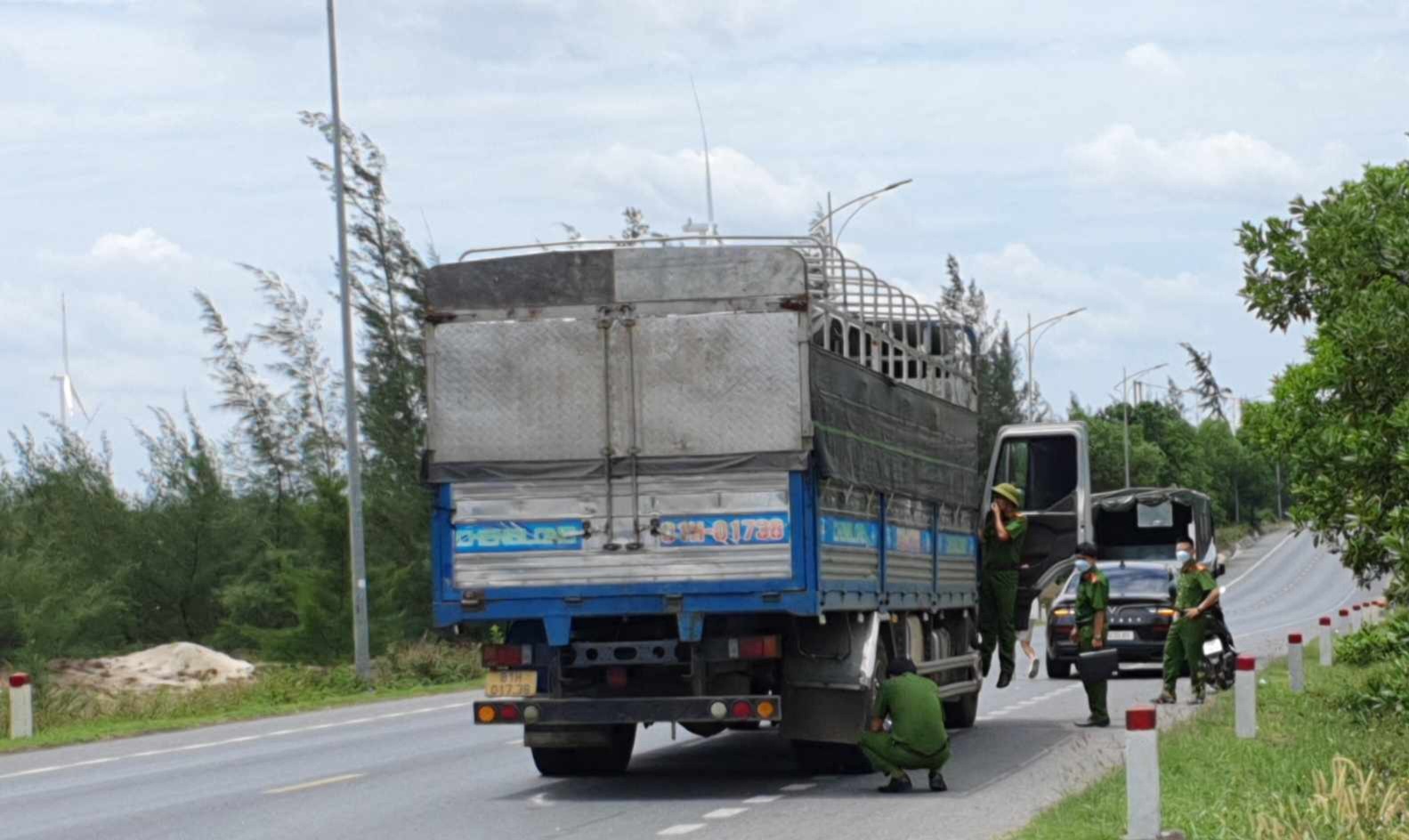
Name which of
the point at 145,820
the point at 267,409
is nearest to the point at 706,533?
the point at 145,820

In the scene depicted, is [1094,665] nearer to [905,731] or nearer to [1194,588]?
[1194,588]

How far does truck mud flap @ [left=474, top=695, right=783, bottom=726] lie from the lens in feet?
48.6

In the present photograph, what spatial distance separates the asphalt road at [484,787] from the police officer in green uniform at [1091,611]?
1.46ft

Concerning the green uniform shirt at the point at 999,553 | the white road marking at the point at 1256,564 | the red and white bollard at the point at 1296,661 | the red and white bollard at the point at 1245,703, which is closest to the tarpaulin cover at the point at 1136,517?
the red and white bollard at the point at 1296,661

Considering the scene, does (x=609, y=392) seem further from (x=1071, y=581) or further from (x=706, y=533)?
(x=1071, y=581)

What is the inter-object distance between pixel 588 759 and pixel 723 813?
9.92 feet

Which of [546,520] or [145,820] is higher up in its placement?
[546,520]

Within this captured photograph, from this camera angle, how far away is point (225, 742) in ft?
75.9

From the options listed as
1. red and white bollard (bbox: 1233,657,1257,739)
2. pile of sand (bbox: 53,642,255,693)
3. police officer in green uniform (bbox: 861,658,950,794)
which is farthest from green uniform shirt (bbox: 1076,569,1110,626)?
pile of sand (bbox: 53,642,255,693)

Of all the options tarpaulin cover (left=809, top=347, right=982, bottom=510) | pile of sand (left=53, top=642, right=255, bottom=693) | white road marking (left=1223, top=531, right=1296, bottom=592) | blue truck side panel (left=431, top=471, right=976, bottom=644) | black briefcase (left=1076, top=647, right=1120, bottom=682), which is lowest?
white road marking (left=1223, top=531, right=1296, bottom=592)

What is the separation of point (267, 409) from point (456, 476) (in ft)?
135

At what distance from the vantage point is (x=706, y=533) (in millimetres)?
14805

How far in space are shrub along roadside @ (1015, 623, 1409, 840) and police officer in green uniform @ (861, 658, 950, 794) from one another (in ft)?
4.20

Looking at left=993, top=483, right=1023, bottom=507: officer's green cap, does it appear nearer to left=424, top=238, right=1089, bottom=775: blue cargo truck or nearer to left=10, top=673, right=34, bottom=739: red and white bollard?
left=424, top=238, right=1089, bottom=775: blue cargo truck
